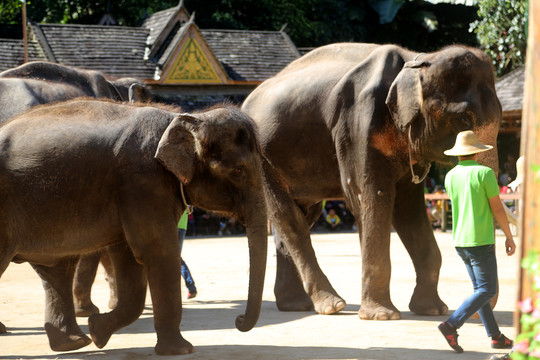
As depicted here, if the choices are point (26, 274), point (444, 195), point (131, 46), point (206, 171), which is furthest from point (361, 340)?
point (131, 46)

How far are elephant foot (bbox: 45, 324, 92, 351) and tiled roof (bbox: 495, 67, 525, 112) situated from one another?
17.4 m

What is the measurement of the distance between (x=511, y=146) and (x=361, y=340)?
71.5 ft

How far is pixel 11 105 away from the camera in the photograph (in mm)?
8211

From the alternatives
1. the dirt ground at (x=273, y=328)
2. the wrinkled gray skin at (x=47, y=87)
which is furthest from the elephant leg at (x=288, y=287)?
the wrinkled gray skin at (x=47, y=87)

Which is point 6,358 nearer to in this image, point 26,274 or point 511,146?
point 26,274

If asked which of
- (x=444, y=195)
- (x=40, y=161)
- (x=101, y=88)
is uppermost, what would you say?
(x=40, y=161)

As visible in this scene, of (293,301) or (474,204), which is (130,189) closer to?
(474,204)

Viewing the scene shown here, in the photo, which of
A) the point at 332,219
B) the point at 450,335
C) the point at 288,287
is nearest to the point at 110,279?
the point at 288,287

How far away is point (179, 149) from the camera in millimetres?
6086

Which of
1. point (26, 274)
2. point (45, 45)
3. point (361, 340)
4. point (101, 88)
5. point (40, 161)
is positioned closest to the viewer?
point (40, 161)

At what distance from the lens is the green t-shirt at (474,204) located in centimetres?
610

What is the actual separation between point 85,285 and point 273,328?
2144 mm

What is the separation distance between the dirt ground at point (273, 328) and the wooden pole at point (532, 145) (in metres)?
3.41

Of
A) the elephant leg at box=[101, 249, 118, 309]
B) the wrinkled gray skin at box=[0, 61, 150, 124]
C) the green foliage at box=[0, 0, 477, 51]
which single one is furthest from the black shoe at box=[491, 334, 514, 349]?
the green foliage at box=[0, 0, 477, 51]
